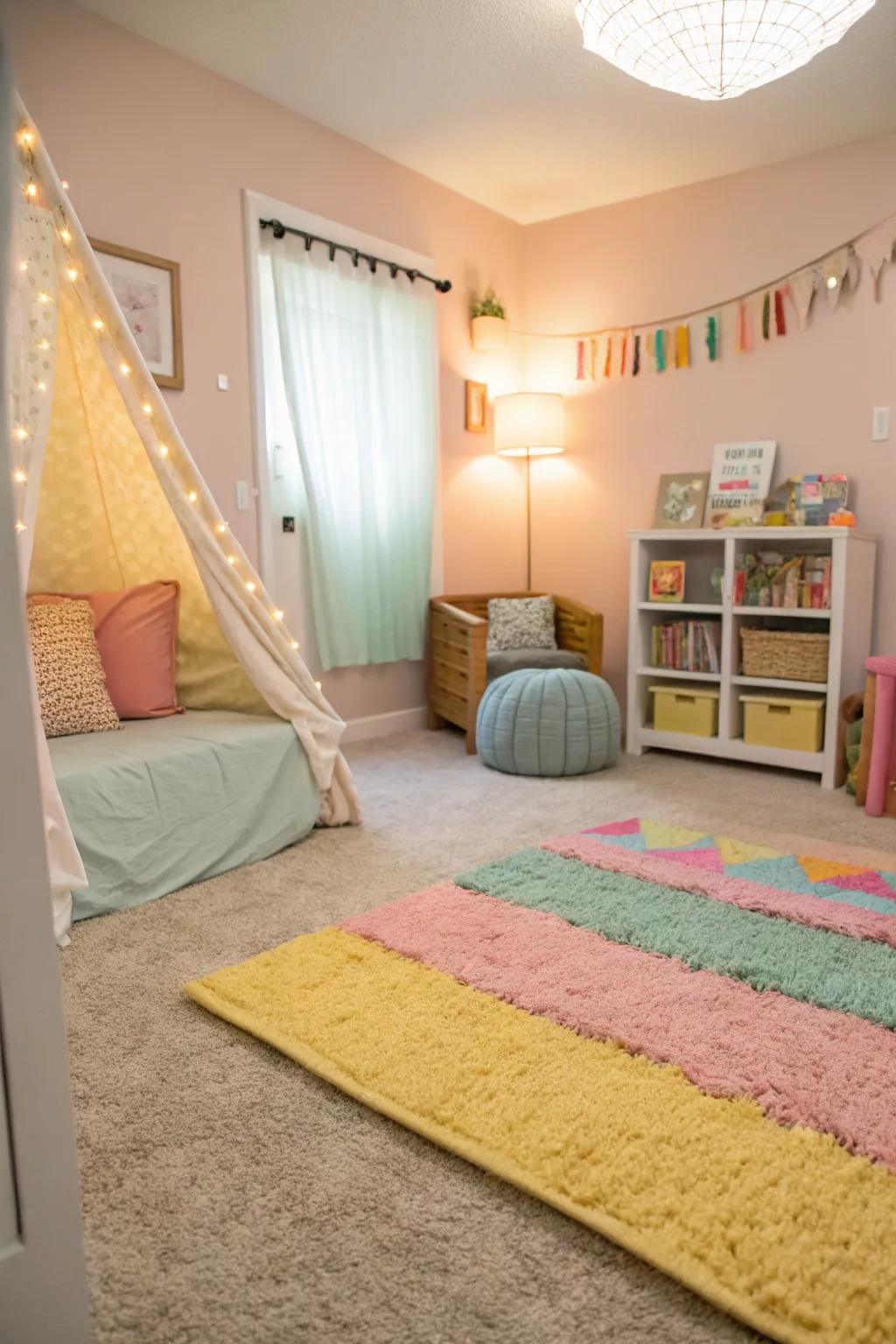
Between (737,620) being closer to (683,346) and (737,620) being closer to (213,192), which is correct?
(683,346)

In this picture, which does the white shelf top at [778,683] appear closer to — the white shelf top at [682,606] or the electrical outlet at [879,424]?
the white shelf top at [682,606]

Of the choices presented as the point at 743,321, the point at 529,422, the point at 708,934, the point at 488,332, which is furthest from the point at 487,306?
the point at 708,934

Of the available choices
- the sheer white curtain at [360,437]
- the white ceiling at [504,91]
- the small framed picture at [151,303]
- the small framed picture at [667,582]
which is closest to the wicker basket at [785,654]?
the small framed picture at [667,582]

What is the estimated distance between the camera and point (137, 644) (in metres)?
2.81

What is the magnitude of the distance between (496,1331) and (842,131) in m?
4.22

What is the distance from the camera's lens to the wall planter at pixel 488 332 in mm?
4496

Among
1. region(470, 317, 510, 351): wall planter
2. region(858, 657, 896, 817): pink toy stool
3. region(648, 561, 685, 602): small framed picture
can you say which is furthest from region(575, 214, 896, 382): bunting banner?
region(858, 657, 896, 817): pink toy stool

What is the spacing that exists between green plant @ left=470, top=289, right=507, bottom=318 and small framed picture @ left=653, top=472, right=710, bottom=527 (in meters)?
1.17

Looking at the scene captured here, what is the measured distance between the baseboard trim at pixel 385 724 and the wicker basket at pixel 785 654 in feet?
5.17

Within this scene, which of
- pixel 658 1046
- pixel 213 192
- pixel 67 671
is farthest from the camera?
pixel 213 192

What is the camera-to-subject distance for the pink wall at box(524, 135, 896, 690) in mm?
3805

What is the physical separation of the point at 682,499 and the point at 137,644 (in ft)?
8.69

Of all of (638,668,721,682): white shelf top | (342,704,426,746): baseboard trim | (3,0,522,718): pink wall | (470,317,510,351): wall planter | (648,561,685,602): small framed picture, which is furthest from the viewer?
(470,317,510,351): wall planter

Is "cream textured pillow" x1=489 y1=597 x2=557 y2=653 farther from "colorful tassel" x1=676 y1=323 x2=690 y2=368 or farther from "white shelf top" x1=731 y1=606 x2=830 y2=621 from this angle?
"colorful tassel" x1=676 y1=323 x2=690 y2=368
